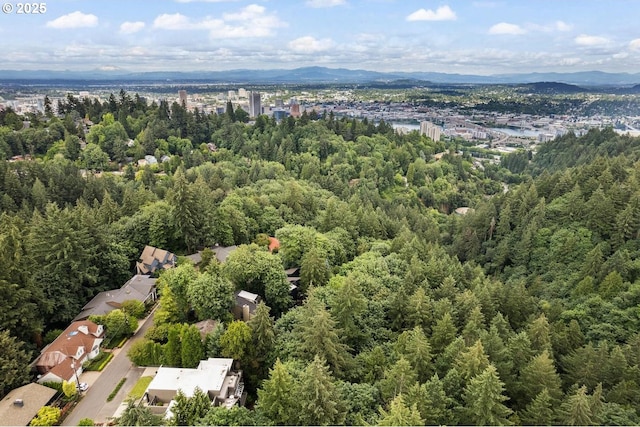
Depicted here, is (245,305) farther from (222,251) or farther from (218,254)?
(222,251)

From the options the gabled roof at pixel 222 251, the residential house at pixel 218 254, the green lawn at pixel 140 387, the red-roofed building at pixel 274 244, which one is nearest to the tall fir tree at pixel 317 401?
the green lawn at pixel 140 387

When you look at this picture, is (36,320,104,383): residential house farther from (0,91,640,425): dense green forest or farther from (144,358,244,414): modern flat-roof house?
(144,358,244,414): modern flat-roof house

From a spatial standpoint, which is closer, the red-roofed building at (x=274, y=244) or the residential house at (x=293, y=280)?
the residential house at (x=293, y=280)

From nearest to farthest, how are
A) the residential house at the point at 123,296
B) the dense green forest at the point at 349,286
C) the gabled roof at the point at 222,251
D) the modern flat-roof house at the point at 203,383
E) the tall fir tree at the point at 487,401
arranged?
the tall fir tree at the point at 487,401 < the dense green forest at the point at 349,286 < the modern flat-roof house at the point at 203,383 < the residential house at the point at 123,296 < the gabled roof at the point at 222,251

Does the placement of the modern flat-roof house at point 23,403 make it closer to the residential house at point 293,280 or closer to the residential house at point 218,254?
the residential house at point 218,254

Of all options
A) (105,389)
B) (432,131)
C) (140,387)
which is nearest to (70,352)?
(105,389)
